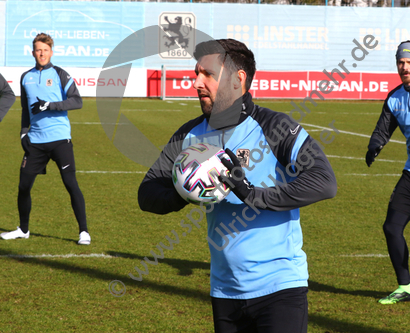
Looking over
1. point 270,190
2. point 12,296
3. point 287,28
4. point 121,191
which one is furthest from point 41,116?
point 287,28

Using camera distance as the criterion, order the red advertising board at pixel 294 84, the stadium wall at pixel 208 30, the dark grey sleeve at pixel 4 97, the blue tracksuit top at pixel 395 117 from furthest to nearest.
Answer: the stadium wall at pixel 208 30 → the red advertising board at pixel 294 84 → the dark grey sleeve at pixel 4 97 → the blue tracksuit top at pixel 395 117

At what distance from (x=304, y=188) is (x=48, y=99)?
4.92m

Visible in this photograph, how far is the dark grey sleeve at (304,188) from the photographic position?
7.86ft

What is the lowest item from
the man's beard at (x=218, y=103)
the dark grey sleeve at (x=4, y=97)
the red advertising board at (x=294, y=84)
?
the red advertising board at (x=294, y=84)

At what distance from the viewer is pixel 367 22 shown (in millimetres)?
35219

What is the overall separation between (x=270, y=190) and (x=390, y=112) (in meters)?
3.27

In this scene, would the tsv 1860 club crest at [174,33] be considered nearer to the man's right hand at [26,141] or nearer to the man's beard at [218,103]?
the man's right hand at [26,141]

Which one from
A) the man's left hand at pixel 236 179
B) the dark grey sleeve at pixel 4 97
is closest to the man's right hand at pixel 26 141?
the dark grey sleeve at pixel 4 97

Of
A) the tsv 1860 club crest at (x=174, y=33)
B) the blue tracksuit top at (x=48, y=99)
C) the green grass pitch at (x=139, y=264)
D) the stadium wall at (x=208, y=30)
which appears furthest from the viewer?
the tsv 1860 club crest at (x=174, y=33)

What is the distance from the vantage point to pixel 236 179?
2.38m

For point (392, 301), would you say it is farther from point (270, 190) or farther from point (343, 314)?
point (270, 190)

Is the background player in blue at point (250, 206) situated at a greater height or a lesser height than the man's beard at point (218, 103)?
lesser

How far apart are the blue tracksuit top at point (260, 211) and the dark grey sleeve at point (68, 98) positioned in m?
4.06

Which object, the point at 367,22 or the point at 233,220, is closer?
the point at 233,220
